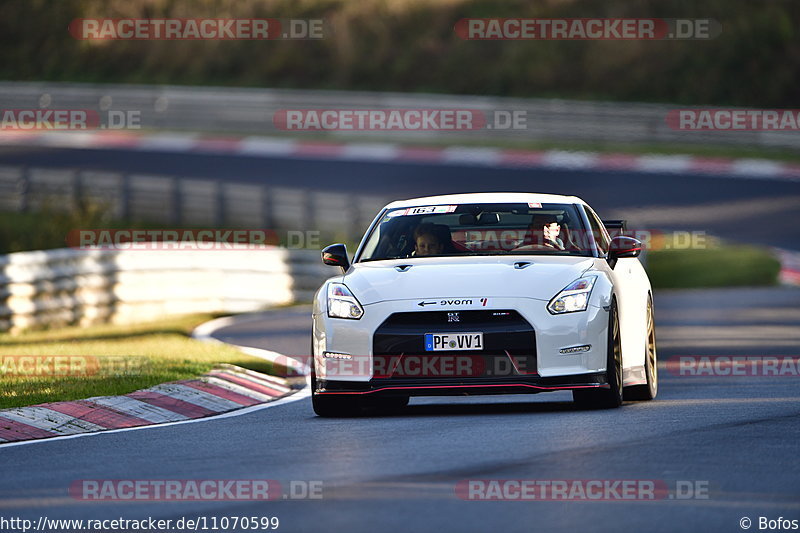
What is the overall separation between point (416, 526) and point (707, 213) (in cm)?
2697

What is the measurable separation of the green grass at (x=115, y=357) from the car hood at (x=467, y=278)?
265 centimetres

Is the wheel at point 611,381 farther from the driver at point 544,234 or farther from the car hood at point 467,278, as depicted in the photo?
the driver at point 544,234

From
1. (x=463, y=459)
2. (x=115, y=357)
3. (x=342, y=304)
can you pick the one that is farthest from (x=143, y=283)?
(x=463, y=459)

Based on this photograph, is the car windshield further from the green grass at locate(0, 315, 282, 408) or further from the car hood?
the green grass at locate(0, 315, 282, 408)

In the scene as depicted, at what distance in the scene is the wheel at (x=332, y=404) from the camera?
38.1ft

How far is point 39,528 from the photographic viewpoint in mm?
7238

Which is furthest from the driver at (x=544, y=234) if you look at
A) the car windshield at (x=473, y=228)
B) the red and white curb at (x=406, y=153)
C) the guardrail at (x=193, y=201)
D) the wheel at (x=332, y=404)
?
the red and white curb at (x=406, y=153)

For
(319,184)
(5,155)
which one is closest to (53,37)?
(5,155)

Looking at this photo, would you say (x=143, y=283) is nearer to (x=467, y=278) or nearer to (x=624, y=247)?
(x=624, y=247)

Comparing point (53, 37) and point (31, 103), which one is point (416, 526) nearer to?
point (31, 103)

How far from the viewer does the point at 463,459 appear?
8.92m

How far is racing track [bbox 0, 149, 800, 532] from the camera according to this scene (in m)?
7.29

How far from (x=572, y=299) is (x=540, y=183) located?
2463cm

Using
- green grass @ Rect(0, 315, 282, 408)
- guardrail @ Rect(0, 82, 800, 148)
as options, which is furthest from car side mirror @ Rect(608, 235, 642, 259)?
guardrail @ Rect(0, 82, 800, 148)
